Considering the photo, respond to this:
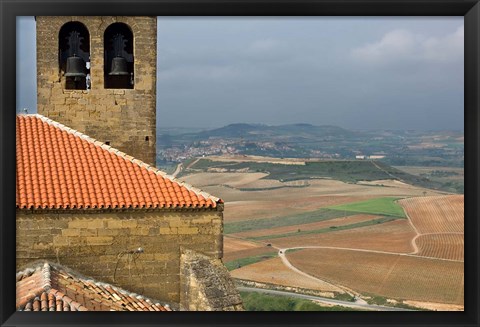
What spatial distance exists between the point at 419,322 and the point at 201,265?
5000 mm

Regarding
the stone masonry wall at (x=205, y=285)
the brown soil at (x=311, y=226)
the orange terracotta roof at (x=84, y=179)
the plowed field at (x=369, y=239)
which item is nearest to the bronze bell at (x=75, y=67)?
the orange terracotta roof at (x=84, y=179)

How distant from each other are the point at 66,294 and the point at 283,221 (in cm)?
4814

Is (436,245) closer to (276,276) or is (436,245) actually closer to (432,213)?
(432,213)

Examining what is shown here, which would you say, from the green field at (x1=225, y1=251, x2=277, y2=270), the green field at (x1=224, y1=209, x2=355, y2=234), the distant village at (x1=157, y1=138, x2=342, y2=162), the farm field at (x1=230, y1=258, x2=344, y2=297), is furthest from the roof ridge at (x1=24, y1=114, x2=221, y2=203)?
the green field at (x1=224, y1=209, x2=355, y2=234)

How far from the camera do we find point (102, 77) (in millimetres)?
9766

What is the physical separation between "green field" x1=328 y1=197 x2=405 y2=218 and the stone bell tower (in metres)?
44.1

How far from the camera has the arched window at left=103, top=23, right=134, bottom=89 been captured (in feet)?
32.6

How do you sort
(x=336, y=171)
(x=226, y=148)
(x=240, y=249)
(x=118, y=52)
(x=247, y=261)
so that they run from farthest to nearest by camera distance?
(x=336, y=171) < (x=240, y=249) < (x=247, y=261) < (x=226, y=148) < (x=118, y=52)

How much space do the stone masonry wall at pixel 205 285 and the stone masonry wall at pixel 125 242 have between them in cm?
10

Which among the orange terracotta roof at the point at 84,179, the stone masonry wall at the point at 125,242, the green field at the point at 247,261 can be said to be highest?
the orange terracotta roof at the point at 84,179

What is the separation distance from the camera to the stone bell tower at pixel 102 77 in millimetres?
9711

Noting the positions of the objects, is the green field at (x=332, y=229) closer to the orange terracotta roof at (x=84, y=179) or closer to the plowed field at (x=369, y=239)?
the plowed field at (x=369, y=239)
